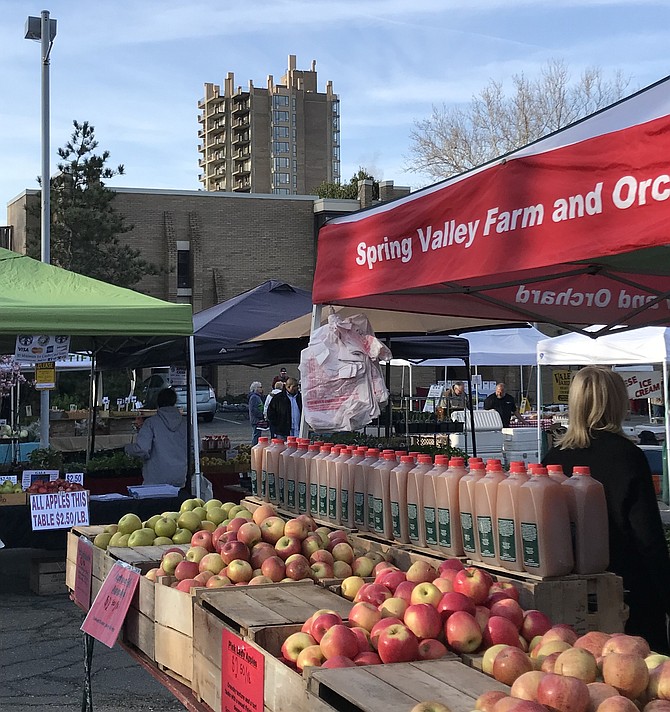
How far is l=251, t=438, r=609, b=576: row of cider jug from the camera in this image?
3.41 meters

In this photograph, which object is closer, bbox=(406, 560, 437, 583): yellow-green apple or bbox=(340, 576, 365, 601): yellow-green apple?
bbox=(406, 560, 437, 583): yellow-green apple

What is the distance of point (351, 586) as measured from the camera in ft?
11.6

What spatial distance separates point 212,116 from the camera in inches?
4919

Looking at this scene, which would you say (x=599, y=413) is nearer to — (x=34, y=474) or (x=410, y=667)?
(x=410, y=667)

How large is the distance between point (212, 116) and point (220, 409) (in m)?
93.1

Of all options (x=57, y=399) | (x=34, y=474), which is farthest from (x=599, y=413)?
(x=57, y=399)

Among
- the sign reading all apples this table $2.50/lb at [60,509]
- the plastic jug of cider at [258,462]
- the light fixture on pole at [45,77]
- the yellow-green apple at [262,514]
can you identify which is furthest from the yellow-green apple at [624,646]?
the light fixture on pole at [45,77]

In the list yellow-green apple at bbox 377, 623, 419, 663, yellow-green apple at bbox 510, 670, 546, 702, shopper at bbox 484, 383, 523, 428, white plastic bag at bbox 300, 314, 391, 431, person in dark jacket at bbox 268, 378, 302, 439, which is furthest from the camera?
shopper at bbox 484, 383, 523, 428

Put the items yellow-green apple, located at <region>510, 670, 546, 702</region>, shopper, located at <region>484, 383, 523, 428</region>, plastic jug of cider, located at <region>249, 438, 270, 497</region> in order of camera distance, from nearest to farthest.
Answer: yellow-green apple, located at <region>510, 670, 546, 702</region> < plastic jug of cider, located at <region>249, 438, 270, 497</region> < shopper, located at <region>484, 383, 523, 428</region>

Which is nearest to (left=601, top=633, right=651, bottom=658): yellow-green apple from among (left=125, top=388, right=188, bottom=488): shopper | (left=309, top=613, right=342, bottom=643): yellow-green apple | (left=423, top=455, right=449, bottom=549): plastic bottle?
(left=309, top=613, right=342, bottom=643): yellow-green apple

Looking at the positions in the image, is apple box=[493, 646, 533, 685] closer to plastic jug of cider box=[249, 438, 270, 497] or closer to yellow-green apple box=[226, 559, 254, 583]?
yellow-green apple box=[226, 559, 254, 583]

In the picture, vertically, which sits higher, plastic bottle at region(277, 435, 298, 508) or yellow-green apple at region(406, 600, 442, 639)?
plastic bottle at region(277, 435, 298, 508)

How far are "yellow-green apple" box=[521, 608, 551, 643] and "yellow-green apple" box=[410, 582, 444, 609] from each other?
276 millimetres

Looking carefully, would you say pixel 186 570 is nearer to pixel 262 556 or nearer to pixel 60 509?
pixel 262 556
